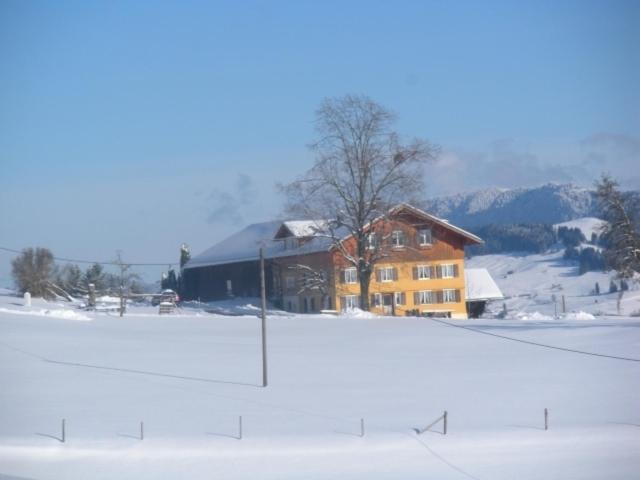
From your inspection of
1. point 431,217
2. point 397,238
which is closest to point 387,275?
point 431,217

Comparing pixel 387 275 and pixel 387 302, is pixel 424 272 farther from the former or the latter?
pixel 387 302

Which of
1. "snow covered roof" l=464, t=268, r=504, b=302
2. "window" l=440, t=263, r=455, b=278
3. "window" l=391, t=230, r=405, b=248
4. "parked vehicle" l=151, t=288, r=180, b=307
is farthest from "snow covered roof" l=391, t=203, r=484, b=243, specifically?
"parked vehicle" l=151, t=288, r=180, b=307

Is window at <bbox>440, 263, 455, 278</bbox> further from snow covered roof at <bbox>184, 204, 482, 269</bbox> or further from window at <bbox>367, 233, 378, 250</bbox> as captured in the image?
window at <bbox>367, 233, 378, 250</bbox>

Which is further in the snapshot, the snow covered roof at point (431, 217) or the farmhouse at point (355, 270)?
the farmhouse at point (355, 270)

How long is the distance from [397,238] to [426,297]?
16.0m

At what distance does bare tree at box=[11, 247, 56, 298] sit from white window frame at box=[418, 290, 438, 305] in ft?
107

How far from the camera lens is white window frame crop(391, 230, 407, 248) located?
63719mm

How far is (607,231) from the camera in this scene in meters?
56.2

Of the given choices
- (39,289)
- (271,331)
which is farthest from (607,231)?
(39,289)

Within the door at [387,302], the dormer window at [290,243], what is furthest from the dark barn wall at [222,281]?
the door at [387,302]

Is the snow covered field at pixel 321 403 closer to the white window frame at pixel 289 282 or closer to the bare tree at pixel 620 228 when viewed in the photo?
the bare tree at pixel 620 228

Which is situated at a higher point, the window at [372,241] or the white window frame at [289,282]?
the window at [372,241]

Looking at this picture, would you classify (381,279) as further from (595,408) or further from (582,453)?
(582,453)

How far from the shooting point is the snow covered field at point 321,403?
24.9 meters
